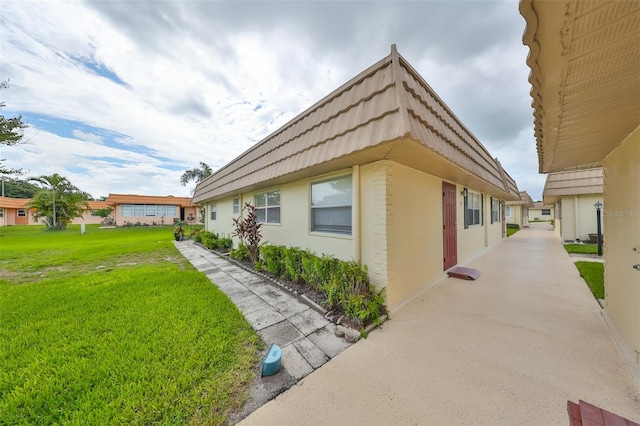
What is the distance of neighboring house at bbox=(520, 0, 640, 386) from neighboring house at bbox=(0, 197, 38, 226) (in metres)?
46.6

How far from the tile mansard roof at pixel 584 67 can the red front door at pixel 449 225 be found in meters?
2.71

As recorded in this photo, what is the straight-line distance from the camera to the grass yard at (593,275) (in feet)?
13.4

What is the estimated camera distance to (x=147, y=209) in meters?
27.6

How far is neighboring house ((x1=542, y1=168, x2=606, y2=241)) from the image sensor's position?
1009 cm

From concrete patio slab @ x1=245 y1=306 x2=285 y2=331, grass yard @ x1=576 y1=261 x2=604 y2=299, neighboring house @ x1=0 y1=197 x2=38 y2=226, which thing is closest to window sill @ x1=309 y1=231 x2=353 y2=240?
concrete patio slab @ x1=245 y1=306 x2=285 y2=331

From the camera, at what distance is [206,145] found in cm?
1389

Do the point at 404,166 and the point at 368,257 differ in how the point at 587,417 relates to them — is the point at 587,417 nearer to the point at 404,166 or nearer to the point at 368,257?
the point at 368,257

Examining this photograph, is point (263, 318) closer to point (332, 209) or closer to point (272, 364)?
point (272, 364)

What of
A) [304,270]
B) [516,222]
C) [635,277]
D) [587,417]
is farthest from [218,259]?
[516,222]

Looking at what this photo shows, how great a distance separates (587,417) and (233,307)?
3925mm

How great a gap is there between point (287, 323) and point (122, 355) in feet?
6.13

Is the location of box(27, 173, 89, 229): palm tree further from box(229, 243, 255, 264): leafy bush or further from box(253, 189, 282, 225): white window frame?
box(253, 189, 282, 225): white window frame

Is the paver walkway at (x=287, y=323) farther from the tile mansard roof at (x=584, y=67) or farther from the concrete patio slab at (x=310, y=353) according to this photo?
the tile mansard roof at (x=584, y=67)

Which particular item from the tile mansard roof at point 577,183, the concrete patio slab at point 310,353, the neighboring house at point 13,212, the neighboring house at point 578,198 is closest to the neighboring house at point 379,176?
the concrete patio slab at point 310,353
